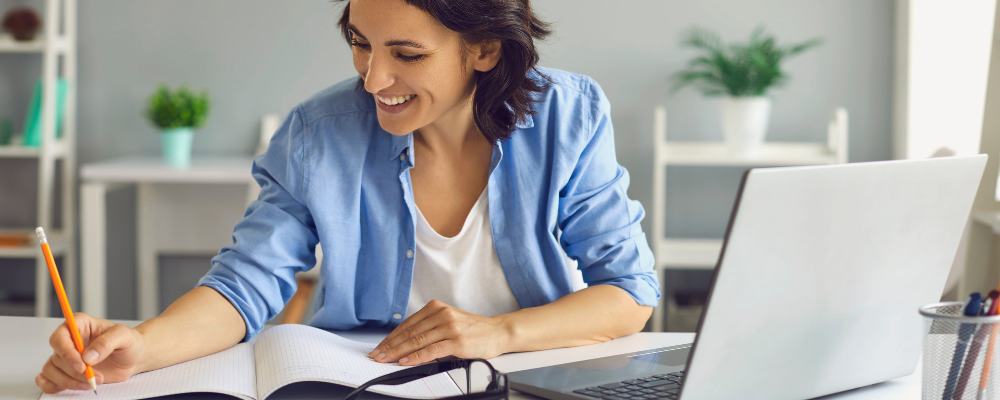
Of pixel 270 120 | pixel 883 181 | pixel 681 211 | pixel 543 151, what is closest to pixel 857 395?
pixel 883 181

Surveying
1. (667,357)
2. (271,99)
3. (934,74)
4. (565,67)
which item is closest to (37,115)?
(271,99)

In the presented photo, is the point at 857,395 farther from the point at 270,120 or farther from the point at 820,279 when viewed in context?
the point at 270,120

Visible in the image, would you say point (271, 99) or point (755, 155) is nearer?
point (755, 155)

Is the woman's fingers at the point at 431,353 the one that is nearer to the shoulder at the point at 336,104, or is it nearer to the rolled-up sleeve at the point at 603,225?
the rolled-up sleeve at the point at 603,225

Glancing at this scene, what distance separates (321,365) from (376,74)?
38cm

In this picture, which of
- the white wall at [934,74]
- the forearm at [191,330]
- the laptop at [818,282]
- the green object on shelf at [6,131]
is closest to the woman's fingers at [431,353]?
the laptop at [818,282]

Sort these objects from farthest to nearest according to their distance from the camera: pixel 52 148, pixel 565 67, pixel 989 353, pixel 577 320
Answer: pixel 565 67, pixel 52 148, pixel 577 320, pixel 989 353

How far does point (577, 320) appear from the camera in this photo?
91cm

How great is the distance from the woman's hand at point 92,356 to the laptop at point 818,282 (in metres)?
0.36

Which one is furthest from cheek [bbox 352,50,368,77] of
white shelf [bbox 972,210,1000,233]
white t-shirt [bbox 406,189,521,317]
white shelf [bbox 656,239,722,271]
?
white shelf [bbox 656,239,722,271]

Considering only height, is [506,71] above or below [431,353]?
above

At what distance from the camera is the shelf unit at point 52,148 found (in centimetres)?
244

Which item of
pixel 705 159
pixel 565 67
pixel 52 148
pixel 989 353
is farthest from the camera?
pixel 565 67

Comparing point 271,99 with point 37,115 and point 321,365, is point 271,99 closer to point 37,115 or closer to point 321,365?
point 37,115
